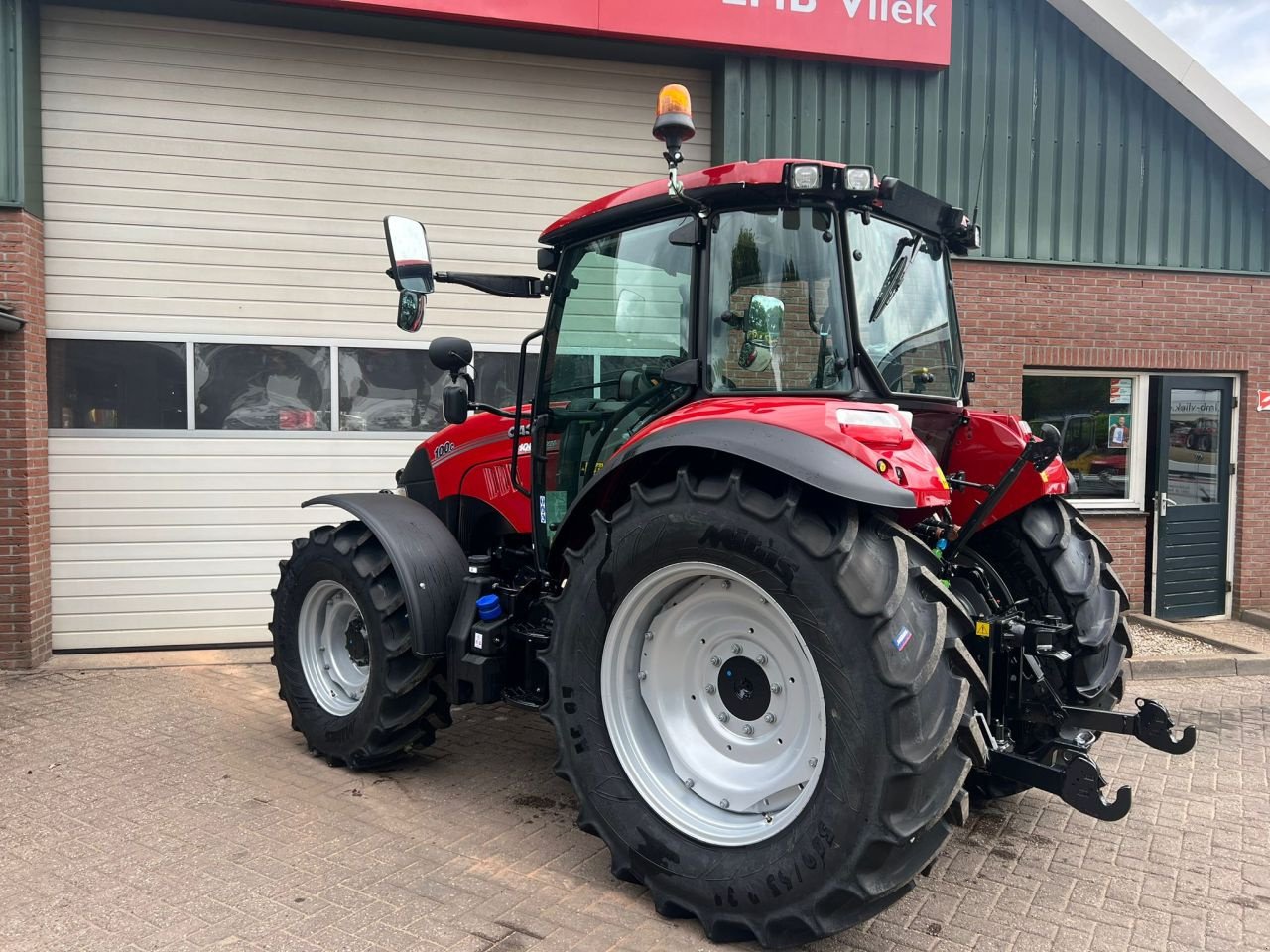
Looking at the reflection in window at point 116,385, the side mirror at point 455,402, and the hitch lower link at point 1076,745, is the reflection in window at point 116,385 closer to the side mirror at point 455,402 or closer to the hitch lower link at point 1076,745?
the side mirror at point 455,402

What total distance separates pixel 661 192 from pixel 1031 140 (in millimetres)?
5719

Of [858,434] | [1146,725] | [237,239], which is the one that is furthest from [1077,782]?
[237,239]

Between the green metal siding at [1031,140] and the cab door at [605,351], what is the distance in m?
3.98

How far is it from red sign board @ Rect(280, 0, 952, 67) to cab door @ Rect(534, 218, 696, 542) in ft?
12.0

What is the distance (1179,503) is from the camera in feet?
26.2

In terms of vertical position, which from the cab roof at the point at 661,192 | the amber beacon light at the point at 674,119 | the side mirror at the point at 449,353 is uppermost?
the amber beacon light at the point at 674,119

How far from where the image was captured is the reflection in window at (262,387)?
6664 millimetres

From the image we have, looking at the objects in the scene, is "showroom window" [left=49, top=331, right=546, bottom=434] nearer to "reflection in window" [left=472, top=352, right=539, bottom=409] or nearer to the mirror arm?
"reflection in window" [left=472, top=352, right=539, bottom=409]

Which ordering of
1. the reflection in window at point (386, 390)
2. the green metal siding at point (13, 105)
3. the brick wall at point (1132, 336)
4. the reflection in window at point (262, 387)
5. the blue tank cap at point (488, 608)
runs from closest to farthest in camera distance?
the blue tank cap at point (488, 608) → the green metal siding at point (13, 105) → the reflection in window at point (262, 387) → the reflection in window at point (386, 390) → the brick wall at point (1132, 336)

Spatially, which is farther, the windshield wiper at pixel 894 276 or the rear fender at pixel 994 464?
the rear fender at pixel 994 464

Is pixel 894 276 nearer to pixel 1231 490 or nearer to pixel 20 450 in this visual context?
pixel 20 450

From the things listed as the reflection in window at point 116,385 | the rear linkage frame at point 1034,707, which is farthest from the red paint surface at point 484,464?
the reflection in window at point 116,385

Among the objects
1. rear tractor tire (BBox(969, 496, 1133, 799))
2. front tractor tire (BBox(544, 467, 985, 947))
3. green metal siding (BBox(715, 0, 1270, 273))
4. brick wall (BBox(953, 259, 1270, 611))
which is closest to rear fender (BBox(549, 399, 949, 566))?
front tractor tire (BBox(544, 467, 985, 947))

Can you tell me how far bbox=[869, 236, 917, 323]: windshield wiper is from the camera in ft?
10.5
